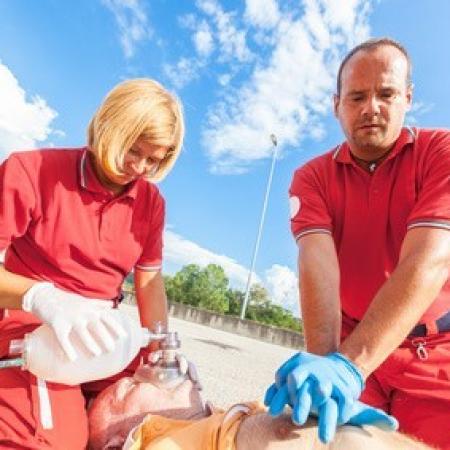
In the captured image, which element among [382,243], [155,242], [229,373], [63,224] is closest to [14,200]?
[63,224]

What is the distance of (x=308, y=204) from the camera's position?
81.6 inches

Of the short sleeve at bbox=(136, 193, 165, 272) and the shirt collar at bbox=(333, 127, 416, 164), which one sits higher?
the shirt collar at bbox=(333, 127, 416, 164)

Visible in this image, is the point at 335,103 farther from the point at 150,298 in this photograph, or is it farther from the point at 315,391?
the point at 315,391

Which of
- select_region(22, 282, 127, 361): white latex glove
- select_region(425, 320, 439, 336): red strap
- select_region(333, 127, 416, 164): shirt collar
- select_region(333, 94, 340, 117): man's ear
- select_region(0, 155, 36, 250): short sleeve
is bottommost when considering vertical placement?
select_region(22, 282, 127, 361): white latex glove

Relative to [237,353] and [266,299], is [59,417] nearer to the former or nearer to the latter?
[237,353]

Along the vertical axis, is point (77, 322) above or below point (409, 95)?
below

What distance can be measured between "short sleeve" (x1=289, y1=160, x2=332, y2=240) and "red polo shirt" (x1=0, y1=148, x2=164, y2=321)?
0.68 m

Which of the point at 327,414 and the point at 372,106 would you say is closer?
the point at 327,414

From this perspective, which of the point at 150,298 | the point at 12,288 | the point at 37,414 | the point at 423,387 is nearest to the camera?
the point at 37,414

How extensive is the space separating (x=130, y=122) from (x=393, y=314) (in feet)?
3.35

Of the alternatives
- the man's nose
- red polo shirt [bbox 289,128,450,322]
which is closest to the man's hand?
red polo shirt [bbox 289,128,450,322]

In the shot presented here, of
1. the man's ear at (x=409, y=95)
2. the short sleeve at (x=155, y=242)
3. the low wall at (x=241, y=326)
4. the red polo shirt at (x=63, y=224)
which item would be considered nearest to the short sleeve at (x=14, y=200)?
the red polo shirt at (x=63, y=224)

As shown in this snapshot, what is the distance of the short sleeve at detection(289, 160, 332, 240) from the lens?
2.00m

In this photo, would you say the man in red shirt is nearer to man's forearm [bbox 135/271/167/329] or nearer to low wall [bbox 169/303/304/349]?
man's forearm [bbox 135/271/167/329]
